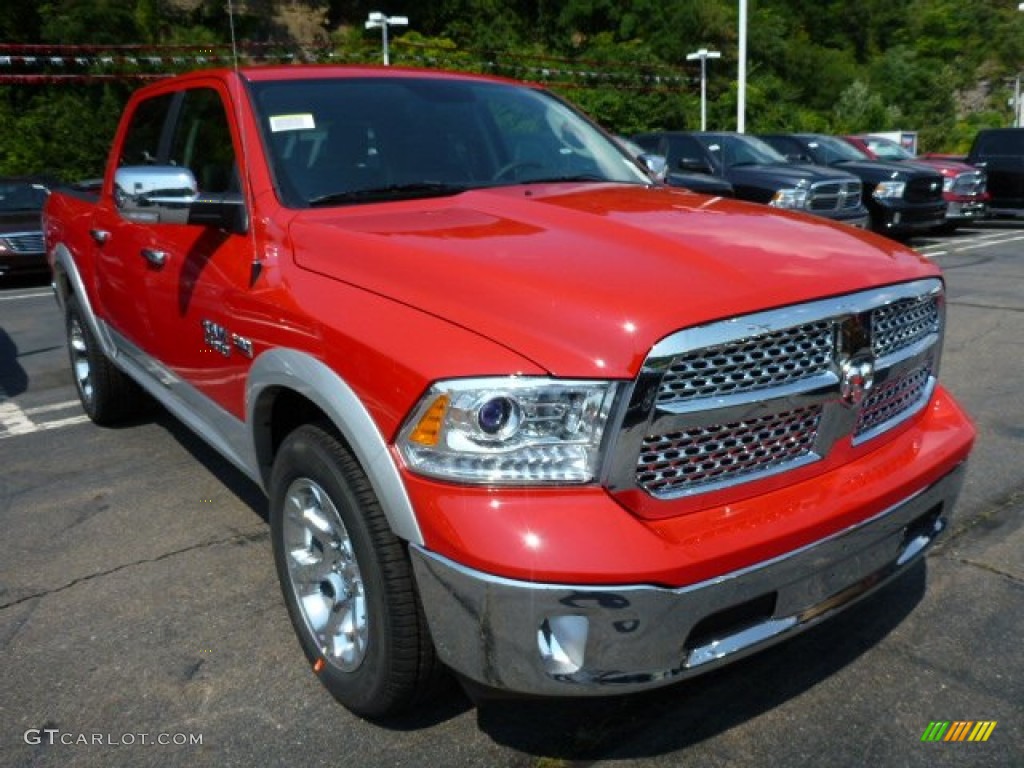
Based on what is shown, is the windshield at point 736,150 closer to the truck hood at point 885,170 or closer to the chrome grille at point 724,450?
the truck hood at point 885,170

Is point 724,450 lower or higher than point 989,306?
higher

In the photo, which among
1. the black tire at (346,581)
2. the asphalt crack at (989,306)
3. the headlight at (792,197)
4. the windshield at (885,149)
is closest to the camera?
the black tire at (346,581)

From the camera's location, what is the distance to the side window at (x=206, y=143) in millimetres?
3445

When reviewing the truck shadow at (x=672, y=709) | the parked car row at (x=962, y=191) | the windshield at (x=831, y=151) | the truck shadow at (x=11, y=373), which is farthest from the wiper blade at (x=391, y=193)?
the parked car row at (x=962, y=191)

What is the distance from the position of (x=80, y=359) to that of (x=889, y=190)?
11.8 meters

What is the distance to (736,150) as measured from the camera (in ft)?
43.9

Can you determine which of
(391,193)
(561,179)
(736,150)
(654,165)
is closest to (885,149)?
(736,150)

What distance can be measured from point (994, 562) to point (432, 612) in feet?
7.75

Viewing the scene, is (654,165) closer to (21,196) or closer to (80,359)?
(80,359)

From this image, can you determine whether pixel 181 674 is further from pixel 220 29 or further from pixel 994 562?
pixel 220 29

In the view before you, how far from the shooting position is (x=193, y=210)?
10.5 feet

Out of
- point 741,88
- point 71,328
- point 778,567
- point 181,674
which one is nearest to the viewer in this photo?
point 778,567

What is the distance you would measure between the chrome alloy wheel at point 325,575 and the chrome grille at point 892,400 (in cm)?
143

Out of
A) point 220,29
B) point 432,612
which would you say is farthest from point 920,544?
point 220,29
